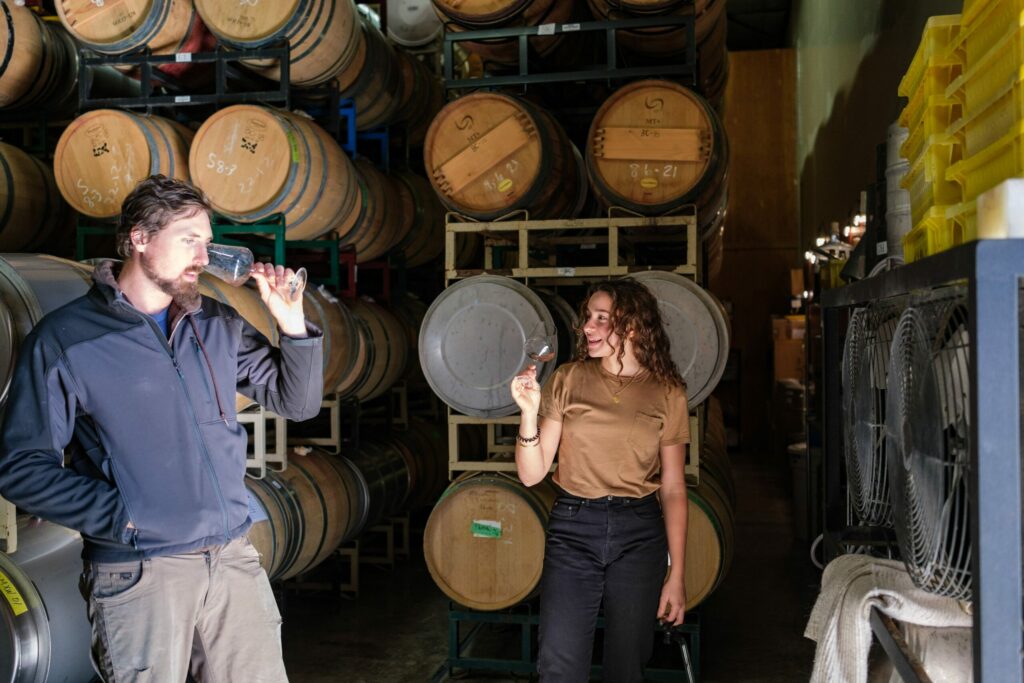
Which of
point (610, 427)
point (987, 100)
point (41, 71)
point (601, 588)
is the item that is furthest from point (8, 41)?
point (987, 100)

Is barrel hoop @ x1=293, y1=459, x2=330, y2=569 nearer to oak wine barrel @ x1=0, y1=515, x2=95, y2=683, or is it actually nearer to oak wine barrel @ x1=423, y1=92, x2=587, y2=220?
oak wine barrel @ x1=423, y1=92, x2=587, y2=220

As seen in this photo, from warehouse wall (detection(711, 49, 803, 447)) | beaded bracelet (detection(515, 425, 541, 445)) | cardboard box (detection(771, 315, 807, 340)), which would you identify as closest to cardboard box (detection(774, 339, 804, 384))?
cardboard box (detection(771, 315, 807, 340))

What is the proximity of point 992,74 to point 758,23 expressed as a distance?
1502 cm

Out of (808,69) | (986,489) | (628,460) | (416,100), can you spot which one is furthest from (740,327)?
(986,489)

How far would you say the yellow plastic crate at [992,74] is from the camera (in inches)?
61.3

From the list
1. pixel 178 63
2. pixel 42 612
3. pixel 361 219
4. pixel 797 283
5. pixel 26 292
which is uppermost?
pixel 178 63

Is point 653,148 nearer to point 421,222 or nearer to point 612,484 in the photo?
point 612,484

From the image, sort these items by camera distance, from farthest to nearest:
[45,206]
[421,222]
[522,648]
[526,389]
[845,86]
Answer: [845,86]
[421,222]
[45,206]
[522,648]
[526,389]

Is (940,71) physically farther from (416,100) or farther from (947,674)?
(416,100)

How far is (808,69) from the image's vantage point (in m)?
11.8

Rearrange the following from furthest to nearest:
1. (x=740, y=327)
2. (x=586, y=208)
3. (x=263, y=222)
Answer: (x=740, y=327) < (x=586, y=208) < (x=263, y=222)

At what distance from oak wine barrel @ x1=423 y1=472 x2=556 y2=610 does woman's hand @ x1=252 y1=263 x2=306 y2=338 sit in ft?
6.50

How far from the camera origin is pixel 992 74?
1.72m

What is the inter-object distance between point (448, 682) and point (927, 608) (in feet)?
9.87
